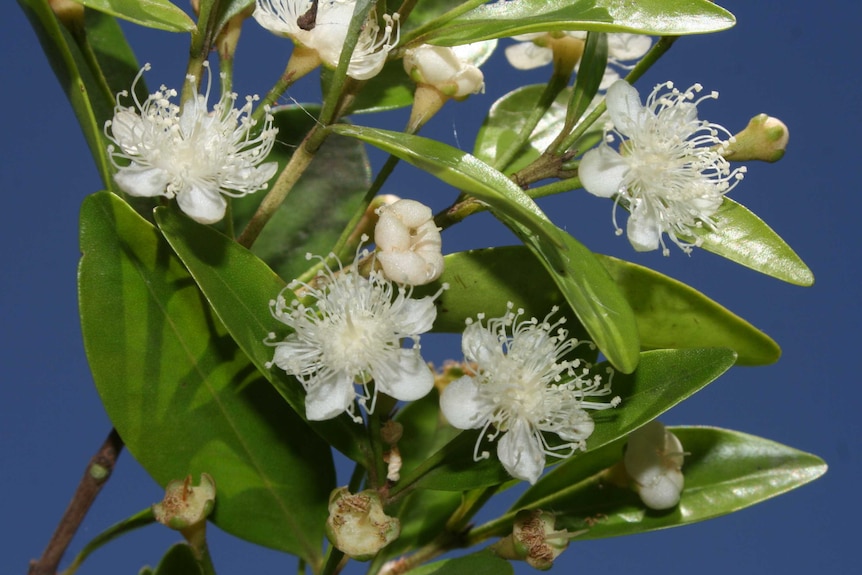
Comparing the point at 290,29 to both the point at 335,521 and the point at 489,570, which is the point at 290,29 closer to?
the point at 335,521

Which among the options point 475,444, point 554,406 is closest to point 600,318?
point 554,406

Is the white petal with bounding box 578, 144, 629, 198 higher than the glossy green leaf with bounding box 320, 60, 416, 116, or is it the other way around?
the white petal with bounding box 578, 144, 629, 198

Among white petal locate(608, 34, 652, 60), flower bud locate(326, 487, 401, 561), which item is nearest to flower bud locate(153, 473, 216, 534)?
flower bud locate(326, 487, 401, 561)

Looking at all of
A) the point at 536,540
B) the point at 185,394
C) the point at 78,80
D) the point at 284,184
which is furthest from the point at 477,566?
the point at 78,80

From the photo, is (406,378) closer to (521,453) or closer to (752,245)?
(521,453)

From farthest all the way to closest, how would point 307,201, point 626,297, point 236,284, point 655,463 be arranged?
point 307,201 → point 655,463 → point 626,297 → point 236,284

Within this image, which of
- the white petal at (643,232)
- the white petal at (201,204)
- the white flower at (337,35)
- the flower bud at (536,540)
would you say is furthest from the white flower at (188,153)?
the flower bud at (536,540)

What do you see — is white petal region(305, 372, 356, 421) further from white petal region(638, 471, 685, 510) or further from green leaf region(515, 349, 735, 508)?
white petal region(638, 471, 685, 510)
